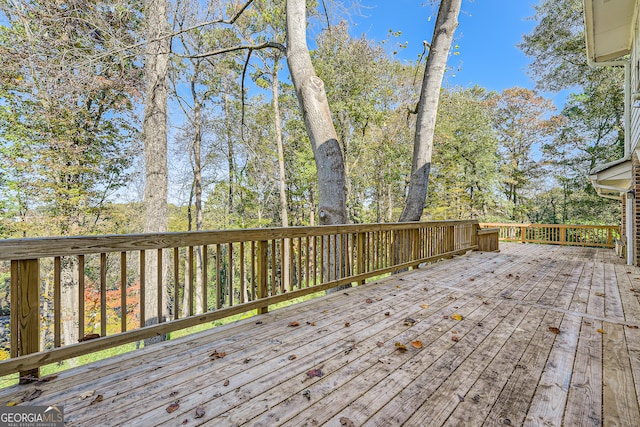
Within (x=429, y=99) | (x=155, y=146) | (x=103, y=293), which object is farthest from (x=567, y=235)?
(x=103, y=293)

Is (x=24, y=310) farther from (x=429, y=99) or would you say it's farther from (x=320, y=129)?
(x=429, y=99)

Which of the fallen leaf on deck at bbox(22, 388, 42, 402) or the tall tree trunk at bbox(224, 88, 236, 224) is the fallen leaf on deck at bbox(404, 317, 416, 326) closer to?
the fallen leaf on deck at bbox(22, 388, 42, 402)

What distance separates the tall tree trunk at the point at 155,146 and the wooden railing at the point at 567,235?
11778 millimetres

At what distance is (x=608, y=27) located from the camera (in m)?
5.55

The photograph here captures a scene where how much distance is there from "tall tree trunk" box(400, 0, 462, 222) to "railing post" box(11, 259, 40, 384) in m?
5.56

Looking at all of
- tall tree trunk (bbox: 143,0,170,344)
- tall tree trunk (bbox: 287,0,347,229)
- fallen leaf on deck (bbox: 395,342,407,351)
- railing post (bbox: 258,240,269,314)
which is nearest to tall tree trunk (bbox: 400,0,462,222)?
tall tree trunk (bbox: 287,0,347,229)

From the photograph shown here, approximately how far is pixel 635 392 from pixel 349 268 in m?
Result: 2.65

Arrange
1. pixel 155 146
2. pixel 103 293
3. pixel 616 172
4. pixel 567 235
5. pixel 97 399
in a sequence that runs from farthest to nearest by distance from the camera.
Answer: pixel 567 235 < pixel 616 172 < pixel 155 146 < pixel 103 293 < pixel 97 399

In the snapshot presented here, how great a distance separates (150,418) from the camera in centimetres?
141

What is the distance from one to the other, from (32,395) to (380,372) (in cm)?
200

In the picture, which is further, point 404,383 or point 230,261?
point 230,261

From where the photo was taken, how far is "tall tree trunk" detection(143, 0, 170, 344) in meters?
5.42

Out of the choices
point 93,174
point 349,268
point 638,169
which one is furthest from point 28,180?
point 638,169

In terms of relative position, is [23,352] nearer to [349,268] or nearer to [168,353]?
[168,353]
